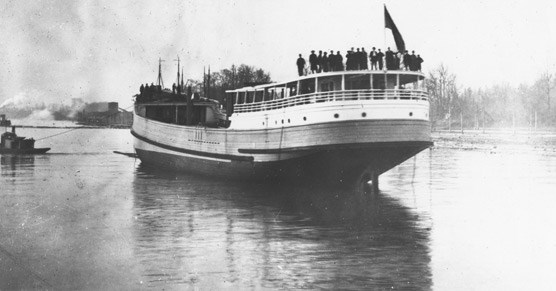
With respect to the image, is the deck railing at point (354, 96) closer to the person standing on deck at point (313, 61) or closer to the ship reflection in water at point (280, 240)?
the person standing on deck at point (313, 61)

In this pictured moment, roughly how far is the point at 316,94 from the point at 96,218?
1030cm

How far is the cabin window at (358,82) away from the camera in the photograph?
27234 millimetres

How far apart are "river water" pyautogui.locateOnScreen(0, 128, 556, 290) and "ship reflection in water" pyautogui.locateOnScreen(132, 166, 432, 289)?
1.6 inches

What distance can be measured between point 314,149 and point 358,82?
3.52 metres

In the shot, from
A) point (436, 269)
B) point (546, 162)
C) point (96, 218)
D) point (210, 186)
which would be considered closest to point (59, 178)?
point (210, 186)

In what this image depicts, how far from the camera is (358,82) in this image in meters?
27.5

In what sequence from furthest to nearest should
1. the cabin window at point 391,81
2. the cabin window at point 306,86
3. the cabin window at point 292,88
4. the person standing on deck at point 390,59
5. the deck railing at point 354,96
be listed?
the cabin window at point 292,88
the cabin window at point 306,86
the person standing on deck at point 390,59
the cabin window at point 391,81
the deck railing at point 354,96

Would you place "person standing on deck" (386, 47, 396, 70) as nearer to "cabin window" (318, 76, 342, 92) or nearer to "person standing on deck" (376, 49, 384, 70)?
"person standing on deck" (376, 49, 384, 70)

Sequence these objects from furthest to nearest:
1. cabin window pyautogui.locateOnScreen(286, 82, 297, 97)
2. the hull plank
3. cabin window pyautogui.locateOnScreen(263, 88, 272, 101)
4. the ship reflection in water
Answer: cabin window pyautogui.locateOnScreen(263, 88, 272, 101)
cabin window pyautogui.locateOnScreen(286, 82, 297, 97)
the hull plank
the ship reflection in water

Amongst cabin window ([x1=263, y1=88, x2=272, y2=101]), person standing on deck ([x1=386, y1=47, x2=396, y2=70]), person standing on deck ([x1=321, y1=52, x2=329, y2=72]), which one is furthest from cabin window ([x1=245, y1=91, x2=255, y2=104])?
person standing on deck ([x1=386, y1=47, x2=396, y2=70])

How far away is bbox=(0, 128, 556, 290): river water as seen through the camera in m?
12.8

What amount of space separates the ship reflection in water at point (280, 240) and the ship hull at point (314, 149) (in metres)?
1.23

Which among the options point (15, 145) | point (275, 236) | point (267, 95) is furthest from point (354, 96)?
point (15, 145)

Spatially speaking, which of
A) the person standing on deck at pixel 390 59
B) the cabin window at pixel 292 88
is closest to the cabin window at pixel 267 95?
the cabin window at pixel 292 88
